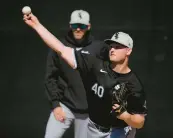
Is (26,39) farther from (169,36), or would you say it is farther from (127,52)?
(127,52)

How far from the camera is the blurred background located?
543 cm

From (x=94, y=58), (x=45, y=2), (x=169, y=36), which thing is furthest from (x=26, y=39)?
(x=94, y=58)

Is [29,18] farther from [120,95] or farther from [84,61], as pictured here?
[120,95]

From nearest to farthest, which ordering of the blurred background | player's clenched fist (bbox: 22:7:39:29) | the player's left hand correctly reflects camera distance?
player's clenched fist (bbox: 22:7:39:29)
the player's left hand
the blurred background

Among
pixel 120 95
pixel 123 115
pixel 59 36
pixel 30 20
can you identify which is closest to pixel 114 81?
pixel 120 95

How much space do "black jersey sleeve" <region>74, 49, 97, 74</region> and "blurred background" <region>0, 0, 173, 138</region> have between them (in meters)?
2.00

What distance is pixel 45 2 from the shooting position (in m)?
5.53

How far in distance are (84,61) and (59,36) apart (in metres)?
2.11

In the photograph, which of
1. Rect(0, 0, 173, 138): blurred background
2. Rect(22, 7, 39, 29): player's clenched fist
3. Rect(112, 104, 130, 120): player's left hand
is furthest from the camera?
Rect(0, 0, 173, 138): blurred background

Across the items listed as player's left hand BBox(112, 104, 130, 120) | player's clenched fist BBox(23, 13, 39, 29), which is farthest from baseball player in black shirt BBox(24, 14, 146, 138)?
player's clenched fist BBox(23, 13, 39, 29)

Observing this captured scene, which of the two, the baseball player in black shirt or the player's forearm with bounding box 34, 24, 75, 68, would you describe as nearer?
the player's forearm with bounding box 34, 24, 75, 68

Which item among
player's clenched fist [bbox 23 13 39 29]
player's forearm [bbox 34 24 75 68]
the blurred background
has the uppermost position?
player's clenched fist [bbox 23 13 39 29]

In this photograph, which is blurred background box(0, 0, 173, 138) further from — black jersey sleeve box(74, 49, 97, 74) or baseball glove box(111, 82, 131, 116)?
baseball glove box(111, 82, 131, 116)

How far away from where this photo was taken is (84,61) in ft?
11.3
